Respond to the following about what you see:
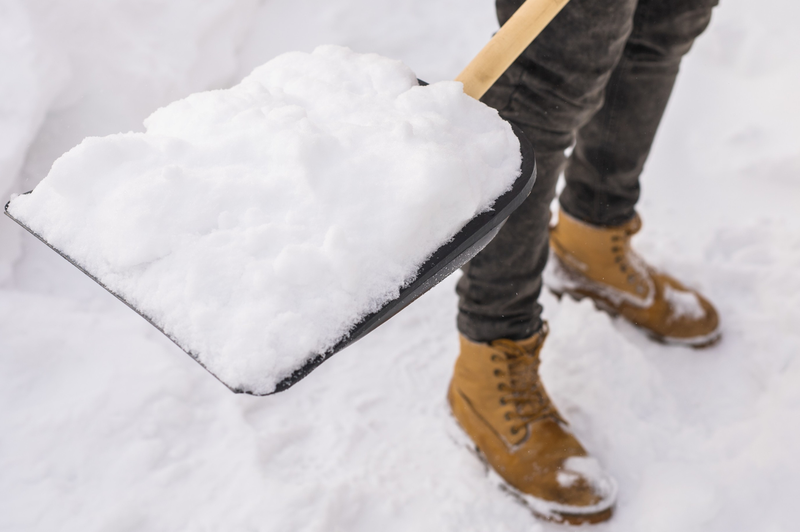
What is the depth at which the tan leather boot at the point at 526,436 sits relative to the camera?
3.35 ft

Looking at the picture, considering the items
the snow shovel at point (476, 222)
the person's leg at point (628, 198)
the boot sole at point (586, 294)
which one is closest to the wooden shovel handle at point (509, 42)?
the snow shovel at point (476, 222)

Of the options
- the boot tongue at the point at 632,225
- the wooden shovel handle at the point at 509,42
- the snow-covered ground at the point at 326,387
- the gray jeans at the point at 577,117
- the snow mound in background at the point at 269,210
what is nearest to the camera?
the snow mound in background at the point at 269,210

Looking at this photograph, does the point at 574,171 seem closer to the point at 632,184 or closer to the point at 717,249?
the point at 632,184

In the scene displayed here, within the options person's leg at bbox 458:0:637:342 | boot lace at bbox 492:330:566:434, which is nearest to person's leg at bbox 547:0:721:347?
person's leg at bbox 458:0:637:342

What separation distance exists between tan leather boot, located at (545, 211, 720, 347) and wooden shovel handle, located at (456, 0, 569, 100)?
0.69 meters

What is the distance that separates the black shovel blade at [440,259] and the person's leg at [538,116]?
0.17m

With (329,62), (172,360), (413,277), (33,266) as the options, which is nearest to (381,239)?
(413,277)

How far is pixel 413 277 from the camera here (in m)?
0.60

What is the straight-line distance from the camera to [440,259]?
61cm

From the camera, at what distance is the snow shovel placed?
0.56 m

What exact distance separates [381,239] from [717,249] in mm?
1266

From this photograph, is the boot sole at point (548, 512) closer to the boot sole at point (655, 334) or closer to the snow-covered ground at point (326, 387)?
the snow-covered ground at point (326, 387)

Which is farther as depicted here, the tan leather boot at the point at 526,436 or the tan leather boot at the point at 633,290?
the tan leather boot at the point at 633,290

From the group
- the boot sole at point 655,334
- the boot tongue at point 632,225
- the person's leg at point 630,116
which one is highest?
the person's leg at point 630,116
